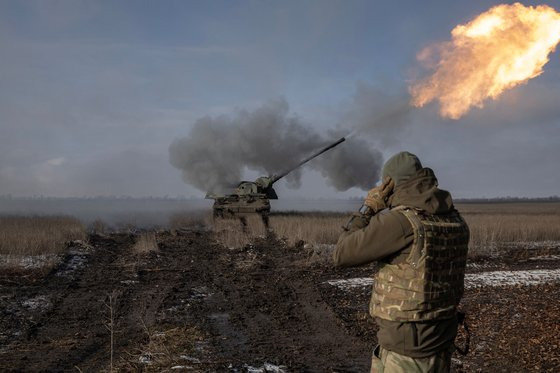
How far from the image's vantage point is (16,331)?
26.5 feet

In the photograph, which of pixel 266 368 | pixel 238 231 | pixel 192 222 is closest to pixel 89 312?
pixel 266 368

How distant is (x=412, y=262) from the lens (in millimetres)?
3020

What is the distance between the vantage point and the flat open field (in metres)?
6.54

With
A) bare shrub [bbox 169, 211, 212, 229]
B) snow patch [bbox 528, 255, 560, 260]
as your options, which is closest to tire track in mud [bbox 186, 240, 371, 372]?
snow patch [bbox 528, 255, 560, 260]

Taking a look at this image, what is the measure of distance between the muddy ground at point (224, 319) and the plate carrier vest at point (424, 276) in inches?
137

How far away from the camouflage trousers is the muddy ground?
3.21m

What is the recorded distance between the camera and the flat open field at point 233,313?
6535mm

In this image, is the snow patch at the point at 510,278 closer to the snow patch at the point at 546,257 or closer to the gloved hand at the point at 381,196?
the snow patch at the point at 546,257

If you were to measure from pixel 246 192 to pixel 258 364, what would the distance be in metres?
22.2

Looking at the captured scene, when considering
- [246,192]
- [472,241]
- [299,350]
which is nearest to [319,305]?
[299,350]

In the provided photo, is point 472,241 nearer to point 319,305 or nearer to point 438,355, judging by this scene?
point 319,305

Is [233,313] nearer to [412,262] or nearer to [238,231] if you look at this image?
[412,262]

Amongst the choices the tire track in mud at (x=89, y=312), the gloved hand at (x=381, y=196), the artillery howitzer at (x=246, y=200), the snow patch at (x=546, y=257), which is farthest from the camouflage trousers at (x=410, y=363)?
the artillery howitzer at (x=246, y=200)

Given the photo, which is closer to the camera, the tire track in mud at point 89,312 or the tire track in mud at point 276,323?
the tire track in mud at point 276,323
